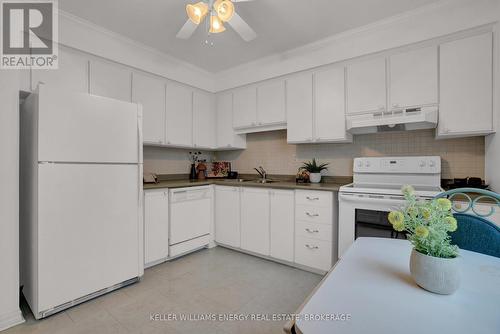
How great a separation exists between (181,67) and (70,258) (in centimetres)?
256

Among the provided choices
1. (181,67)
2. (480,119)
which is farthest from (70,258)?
(480,119)

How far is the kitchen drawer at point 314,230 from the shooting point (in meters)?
2.44

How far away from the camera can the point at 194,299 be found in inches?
81.0

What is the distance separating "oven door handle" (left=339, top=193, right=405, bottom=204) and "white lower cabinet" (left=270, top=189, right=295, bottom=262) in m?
0.57

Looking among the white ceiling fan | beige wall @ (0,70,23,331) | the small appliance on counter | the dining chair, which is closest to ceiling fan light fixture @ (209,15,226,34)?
the white ceiling fan

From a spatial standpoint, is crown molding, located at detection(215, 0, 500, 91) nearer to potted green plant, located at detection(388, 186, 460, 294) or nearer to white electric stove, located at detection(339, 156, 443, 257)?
white electric stove, located at detection(339, 156, 443, 257)

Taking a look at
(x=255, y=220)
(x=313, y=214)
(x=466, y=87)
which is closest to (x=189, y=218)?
(x=255, y=220)

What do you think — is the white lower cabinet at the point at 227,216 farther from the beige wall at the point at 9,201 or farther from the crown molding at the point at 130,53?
the beige wall at the point at 9,201

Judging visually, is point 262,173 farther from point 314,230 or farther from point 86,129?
point 86,129

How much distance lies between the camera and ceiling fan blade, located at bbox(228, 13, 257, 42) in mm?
1929

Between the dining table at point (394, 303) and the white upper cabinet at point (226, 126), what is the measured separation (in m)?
2.90

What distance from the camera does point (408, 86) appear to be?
7.55 ft

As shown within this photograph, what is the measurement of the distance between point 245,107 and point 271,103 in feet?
1.44

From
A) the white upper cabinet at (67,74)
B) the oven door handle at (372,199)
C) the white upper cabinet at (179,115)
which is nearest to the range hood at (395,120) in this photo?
the oven door handle at (372,199)
